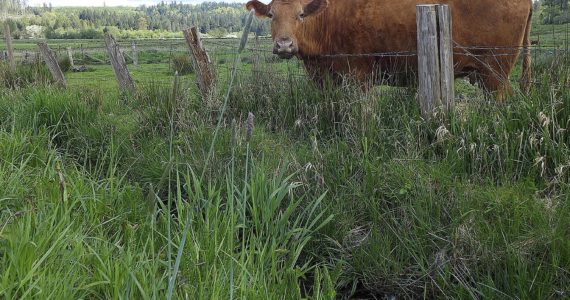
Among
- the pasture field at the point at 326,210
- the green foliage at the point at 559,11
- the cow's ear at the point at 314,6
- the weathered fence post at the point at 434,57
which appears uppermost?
the cow's ear at the point at 314,6

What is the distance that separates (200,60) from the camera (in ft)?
20.7

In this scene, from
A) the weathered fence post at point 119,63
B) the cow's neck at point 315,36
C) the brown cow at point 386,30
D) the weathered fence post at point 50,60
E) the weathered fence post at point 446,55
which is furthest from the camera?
the weathered fence post at point 50,60

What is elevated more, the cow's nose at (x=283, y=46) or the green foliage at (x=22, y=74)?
the cow's nose at (x=283, y=46)

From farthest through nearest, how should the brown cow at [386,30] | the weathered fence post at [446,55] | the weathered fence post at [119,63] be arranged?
the weathered fence post at [119,63] < the brown cow at [386,30] < the weathered fence post at [446,55]

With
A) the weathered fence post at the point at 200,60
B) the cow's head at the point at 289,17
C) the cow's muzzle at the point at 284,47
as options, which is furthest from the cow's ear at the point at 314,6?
the weathered fence post at the point at 200,60

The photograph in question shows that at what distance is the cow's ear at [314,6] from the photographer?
596 centimetres

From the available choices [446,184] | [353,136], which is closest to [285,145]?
[353,136]

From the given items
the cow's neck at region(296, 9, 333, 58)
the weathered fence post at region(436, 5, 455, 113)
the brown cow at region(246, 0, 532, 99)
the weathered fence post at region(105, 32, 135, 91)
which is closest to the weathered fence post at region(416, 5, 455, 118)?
the weathered fence post at region(436, 5, 455, 113)

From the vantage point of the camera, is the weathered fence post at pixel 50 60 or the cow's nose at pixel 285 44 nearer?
the cow's nose at pixel 285 44

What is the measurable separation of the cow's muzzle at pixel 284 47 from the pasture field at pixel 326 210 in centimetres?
90

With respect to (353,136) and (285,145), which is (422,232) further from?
(285,145)

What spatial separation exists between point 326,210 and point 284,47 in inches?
111

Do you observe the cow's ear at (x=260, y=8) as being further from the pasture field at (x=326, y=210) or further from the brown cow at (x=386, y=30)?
the pasture field at (x=326, y=210)

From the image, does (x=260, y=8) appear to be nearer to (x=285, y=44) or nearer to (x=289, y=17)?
(x=289, y=17)
